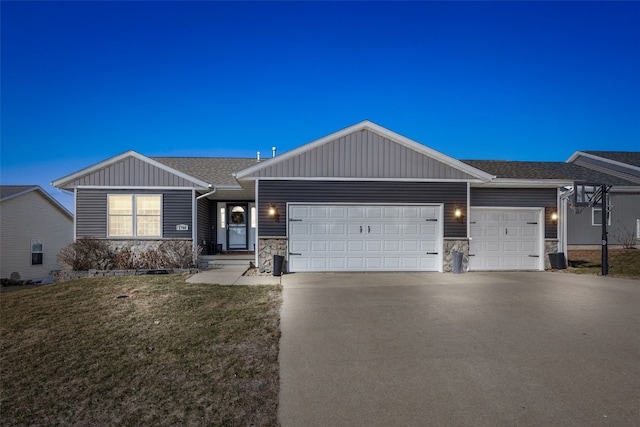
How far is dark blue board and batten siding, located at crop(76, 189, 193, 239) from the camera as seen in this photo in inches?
551

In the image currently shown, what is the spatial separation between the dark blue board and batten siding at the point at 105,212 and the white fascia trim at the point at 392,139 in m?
3.50

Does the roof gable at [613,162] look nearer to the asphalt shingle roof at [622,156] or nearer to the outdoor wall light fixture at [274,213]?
the asphalt shingle roof at [622,156]

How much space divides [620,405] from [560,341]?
6.17ft

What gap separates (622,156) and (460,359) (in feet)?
84.2

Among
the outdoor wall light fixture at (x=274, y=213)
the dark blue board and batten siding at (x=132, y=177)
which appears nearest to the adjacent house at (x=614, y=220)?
the outdoor wall light fixture at (x=274, y=213)

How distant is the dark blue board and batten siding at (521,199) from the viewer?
1330 centimetres

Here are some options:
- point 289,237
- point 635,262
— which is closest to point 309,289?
point 289,237

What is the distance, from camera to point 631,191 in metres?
19.8

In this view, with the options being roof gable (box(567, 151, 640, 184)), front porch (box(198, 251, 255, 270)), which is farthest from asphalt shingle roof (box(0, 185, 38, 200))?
roof gable (box(567, 151, 640, 184))

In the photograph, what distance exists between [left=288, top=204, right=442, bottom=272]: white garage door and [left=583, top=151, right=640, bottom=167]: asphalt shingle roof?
17.4 m

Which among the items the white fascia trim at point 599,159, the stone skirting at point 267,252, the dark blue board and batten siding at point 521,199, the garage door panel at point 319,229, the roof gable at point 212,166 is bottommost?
the stone skirting at point 267,252

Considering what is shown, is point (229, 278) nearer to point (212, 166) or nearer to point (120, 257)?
point (120, 257)

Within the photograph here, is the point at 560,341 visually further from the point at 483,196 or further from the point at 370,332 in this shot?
the point at 483,196

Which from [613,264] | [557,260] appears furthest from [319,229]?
[613,264]
